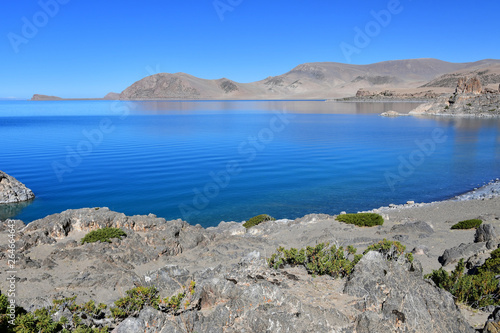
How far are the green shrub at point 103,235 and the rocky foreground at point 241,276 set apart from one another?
0.36 metres

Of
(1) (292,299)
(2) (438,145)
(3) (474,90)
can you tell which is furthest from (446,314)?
(3) (474,90)

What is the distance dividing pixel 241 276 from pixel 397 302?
3927mm

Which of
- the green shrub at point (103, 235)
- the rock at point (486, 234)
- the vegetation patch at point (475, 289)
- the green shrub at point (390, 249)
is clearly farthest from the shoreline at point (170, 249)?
the green shrub at point (390, 249)

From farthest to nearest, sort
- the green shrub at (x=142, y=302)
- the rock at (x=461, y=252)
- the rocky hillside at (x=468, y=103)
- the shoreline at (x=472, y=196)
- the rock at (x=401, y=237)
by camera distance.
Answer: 1. the rocky hillside at (x=468, y=103)
2. the shoreline at (x=472, y=196)
3. the rock at (x=401, y=237)
4. the rock at (x=461, y=252)
5. the green shrub at (x=142, y=302)

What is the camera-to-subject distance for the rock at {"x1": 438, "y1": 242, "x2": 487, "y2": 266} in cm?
1460

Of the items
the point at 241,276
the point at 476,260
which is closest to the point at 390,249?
the point at 476,260

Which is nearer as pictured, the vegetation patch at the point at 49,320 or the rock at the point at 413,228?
the vegetation patch at the point at 49,320

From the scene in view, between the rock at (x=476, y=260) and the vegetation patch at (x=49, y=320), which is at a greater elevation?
the vegetation patch at (x=49, y=320)

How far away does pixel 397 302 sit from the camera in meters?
8.17

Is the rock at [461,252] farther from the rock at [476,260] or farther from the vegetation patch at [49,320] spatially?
the vegetation patch at [49,320]

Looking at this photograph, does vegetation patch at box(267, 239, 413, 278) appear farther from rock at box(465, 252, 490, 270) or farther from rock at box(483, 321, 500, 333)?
rock at box(465, 252, 490, 270)

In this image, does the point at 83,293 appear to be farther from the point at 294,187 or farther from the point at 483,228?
the point at 294,187

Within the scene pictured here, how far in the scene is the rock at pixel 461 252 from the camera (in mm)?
14595

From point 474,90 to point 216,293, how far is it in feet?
537
